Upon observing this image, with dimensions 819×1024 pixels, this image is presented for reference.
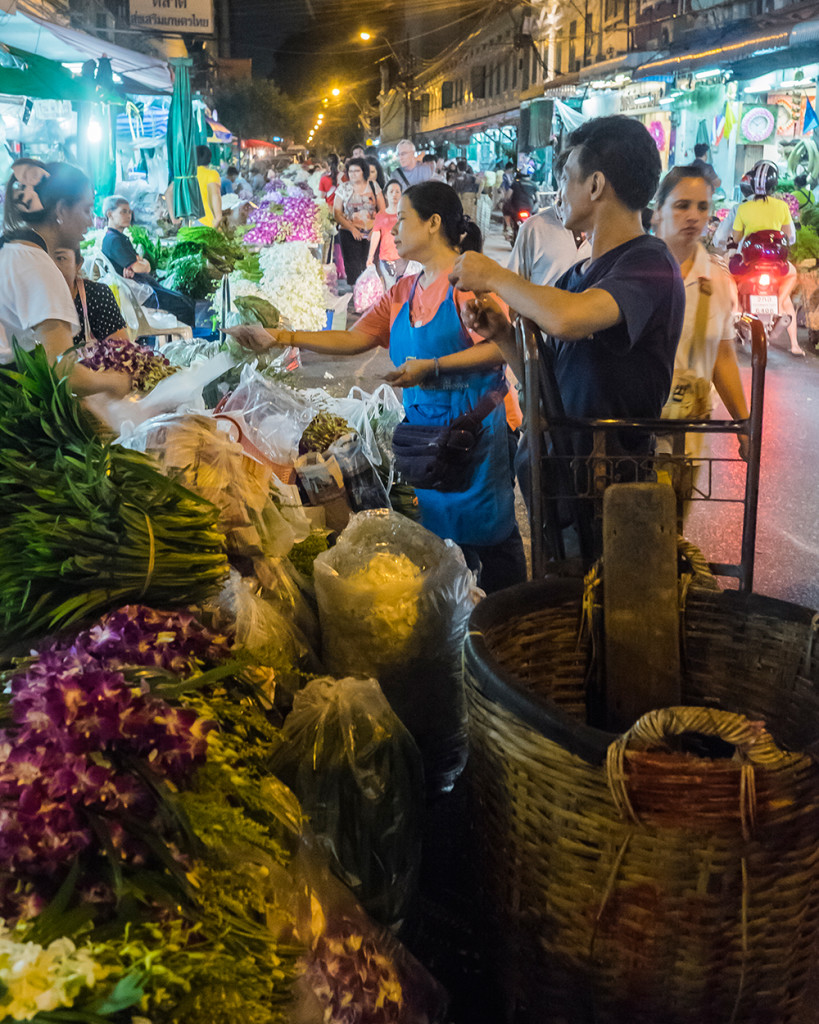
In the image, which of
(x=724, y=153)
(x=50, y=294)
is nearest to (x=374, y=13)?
(x=724, y=153)

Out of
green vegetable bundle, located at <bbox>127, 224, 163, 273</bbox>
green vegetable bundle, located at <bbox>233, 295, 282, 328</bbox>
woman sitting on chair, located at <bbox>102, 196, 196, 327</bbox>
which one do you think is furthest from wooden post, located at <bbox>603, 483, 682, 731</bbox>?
green vegetable bundle, located at <bbox>127, 224, 163, 273</bbox>

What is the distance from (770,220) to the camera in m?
11.6

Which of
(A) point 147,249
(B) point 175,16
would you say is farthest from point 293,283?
(B) point 175,16

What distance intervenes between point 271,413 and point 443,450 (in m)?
0.62

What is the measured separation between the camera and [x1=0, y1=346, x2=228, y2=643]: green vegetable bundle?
1635 mm

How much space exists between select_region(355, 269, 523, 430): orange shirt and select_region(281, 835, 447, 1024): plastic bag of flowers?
79.0 inches

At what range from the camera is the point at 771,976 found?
60.1 inches

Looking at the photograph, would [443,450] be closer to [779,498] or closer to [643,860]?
[643,860]

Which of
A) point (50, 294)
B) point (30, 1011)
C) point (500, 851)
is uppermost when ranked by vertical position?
point (50, 294)

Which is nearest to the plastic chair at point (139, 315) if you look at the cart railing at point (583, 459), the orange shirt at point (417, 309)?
the orange shirt at point (417, 309)

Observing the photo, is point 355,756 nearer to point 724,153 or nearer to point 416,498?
point 416,498

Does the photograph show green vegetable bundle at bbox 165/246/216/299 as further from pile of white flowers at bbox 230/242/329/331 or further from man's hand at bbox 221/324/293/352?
man's hand at bbox 221/324/293/352

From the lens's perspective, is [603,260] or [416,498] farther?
[416,498]

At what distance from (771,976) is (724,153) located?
19384mm
